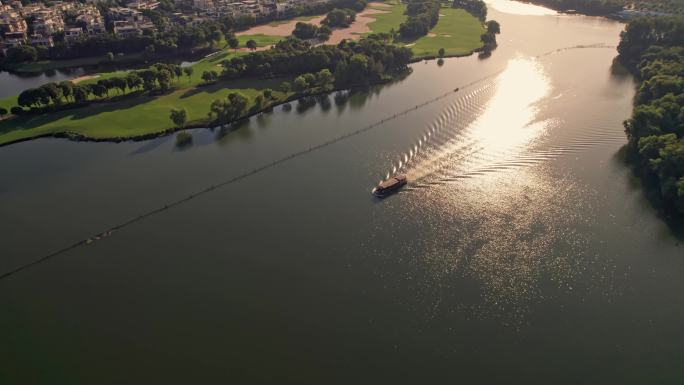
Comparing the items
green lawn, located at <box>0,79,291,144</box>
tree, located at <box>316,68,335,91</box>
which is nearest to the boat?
green lawn, located at <box>0,79,291,144</box>

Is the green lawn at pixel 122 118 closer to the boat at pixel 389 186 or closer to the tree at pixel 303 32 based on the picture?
the boat at pixel 389 186

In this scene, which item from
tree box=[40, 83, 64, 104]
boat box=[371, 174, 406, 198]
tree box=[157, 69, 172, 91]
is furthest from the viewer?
tree box=[157, 69, 172, 91]

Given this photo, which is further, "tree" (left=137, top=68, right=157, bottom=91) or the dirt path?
the dirt path

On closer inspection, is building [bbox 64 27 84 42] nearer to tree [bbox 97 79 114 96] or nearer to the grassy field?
the grassy field

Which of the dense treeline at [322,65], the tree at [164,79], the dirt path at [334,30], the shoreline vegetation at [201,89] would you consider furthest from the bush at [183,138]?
the dirt path at [334,30]

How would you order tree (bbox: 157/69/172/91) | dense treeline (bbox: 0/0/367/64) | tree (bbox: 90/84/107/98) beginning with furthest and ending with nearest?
dense treeline (bbox: 0/0/367/64) → tree (bbox: 157/69/172/91) → tree (bbox: 90/84/107/98)

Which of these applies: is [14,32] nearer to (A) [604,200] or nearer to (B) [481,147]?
(B) [481,147]

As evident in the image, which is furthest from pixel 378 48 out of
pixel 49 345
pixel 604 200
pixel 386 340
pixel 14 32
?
pixel 14 32
